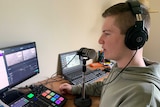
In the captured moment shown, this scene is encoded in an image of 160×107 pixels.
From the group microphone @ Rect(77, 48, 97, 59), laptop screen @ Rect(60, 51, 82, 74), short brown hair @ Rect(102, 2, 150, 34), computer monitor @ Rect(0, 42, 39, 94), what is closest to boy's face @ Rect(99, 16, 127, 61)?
short brown hair @ Rect(102, 2, 150, 34)

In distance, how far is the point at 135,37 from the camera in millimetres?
792

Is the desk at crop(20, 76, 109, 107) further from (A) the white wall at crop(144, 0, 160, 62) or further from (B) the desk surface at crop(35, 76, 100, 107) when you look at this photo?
Result: (A) the white wall at crop(144, 0, 160, 62)

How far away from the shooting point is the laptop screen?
1.58 m

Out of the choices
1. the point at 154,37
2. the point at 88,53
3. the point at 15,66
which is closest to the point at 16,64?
the point at 15,66

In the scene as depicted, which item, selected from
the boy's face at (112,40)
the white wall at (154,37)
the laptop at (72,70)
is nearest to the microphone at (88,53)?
the boy's face at (112,40)

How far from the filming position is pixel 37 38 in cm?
134

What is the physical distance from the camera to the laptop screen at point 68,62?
1.58 metres

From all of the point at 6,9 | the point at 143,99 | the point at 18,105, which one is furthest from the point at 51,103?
the point at 6,9

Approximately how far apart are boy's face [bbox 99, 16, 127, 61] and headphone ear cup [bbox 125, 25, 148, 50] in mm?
37

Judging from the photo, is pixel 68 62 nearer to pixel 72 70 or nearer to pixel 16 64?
pixel 72 70

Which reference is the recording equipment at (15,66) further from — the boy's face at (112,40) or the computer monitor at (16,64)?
the boy's face at (112,40)

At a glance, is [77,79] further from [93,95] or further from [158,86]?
[158,86]

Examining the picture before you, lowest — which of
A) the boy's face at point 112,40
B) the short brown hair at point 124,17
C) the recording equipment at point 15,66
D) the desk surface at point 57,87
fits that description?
the desk surface at point 57,87

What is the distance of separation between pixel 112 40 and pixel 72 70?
2.85 ft
